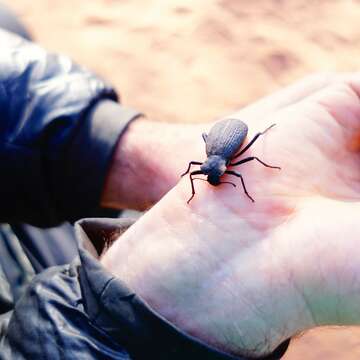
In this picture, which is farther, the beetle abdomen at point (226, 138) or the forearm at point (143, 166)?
Result: the forearm at point (143, 166)

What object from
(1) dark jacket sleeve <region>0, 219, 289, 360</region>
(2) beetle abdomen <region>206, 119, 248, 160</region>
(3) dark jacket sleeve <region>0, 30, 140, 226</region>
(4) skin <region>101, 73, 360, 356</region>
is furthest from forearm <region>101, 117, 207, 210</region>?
(1) dark jacket sleeve <region>0, 219, 289, 360</region>

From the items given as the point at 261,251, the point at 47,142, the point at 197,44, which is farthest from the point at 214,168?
the point at 197,44

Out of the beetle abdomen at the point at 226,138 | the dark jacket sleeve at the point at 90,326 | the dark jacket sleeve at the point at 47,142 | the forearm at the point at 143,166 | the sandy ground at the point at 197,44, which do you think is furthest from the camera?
the sandy ground at the point at 197,44

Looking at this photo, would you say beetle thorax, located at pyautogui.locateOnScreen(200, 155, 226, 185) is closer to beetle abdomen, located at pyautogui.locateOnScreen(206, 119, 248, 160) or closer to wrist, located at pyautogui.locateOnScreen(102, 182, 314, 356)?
beetle abdomen, located at pyautogui.locateOnScreen(206, 119, 248, 160)

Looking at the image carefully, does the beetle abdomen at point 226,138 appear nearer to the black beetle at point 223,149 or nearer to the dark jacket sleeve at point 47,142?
the black beetle at point 223,149

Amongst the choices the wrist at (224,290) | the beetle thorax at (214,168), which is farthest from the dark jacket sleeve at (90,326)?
the beetle thorax at (214,168)

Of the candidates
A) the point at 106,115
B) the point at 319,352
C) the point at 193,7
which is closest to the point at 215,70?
the point at 193,7

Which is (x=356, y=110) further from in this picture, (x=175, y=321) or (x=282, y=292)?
(x=175, y=321)
